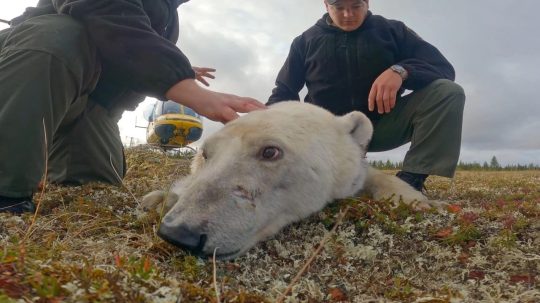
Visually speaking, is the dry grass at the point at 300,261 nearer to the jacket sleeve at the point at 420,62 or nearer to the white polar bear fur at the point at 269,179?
the white polar bear fur at the point at 269,179

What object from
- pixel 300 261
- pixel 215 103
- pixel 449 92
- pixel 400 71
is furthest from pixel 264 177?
pixel 449 92

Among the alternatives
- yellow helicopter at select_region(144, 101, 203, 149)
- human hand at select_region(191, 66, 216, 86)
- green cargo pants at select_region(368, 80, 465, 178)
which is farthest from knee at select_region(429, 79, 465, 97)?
yellow helicopter at select_region(144, 101, 203, 149)

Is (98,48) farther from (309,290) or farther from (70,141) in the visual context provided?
(309,290)

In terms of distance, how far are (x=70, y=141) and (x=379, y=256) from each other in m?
Result: 3.62

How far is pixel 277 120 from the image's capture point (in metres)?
3.15

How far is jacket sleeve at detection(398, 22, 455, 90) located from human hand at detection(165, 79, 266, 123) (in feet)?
7.54

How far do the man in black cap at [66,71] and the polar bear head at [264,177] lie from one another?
18.1 inches

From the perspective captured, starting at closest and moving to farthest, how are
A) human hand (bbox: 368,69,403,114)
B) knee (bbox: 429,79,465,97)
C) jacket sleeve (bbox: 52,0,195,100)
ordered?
jacket sleeve (bbox: 52,0,195,100), human hand (bbox: 368,69,403,114), knee (bbox: 429,79,465,97)

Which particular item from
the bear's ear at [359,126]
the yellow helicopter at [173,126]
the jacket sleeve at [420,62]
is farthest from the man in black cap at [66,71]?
the yellow helicopter at [173,126]

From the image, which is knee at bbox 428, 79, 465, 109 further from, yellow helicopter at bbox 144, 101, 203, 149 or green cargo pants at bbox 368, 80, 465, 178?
yellow helicopter at bbox 144, 101, 203, 149

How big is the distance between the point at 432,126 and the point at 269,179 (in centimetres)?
281

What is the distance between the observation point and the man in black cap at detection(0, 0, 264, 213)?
10.1 ft

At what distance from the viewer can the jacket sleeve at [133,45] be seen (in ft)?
11.2

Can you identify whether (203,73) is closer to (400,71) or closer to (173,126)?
(400,71)
